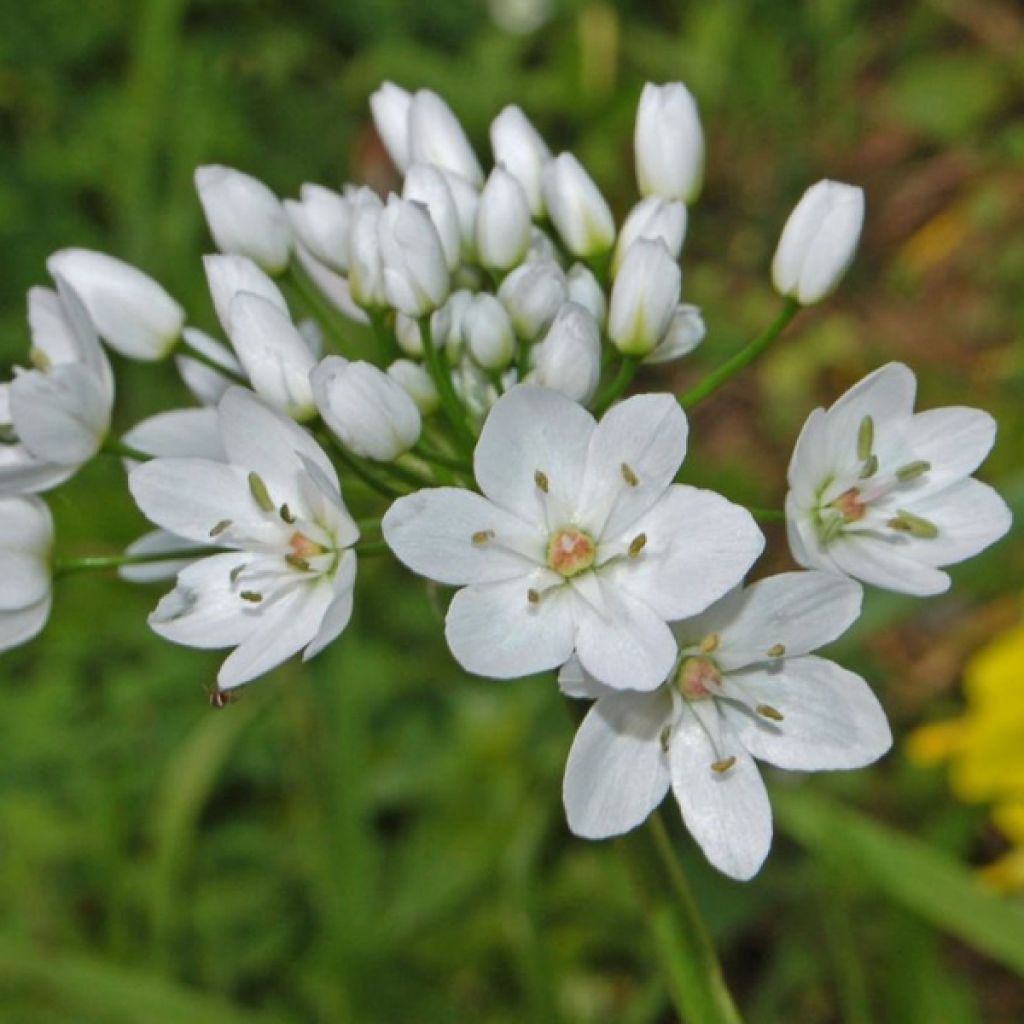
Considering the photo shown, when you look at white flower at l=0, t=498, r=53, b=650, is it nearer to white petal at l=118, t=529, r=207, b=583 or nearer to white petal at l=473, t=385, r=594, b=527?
white petal at l=118, t=529, r=207, b=583

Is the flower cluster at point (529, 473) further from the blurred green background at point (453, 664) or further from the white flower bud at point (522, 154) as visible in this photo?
the blurred green background at point (453, 664)

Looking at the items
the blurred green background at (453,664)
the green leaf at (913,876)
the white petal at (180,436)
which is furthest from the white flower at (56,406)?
the green leaf at (913,876)

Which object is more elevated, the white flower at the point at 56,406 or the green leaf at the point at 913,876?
the white flower at the point at 56,406

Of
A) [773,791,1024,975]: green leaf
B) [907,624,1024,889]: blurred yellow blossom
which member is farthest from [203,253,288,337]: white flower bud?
[907,624,1024,889]: blurred yellow blossom

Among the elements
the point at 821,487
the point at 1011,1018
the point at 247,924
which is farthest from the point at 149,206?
the point at 1011,1018

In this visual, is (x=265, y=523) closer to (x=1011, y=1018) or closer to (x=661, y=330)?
(x=661, y=330)

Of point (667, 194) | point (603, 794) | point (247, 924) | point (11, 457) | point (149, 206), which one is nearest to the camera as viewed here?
point (603, 794)
